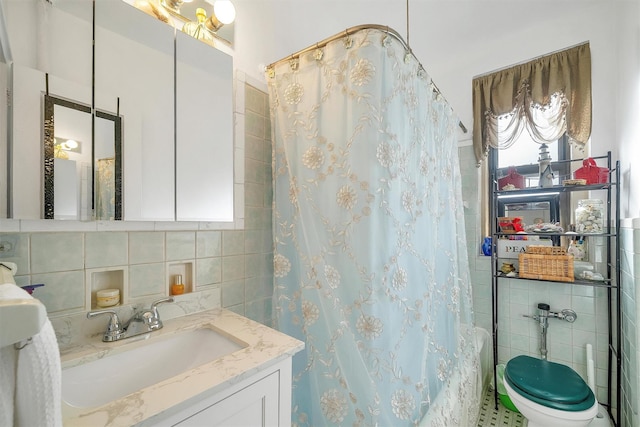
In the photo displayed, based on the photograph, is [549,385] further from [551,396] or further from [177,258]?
[177,258]

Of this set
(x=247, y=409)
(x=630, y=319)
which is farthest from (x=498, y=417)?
(x=247, y=409)

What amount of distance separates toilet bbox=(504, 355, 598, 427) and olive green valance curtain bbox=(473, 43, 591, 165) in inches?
56.2

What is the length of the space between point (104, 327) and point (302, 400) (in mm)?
855

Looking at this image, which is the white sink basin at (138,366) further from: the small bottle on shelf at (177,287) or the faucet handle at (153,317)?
the small bottle on shelf at (177,287)

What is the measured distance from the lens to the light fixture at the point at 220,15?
1141 mm

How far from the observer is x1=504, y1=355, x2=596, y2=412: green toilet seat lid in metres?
1.32

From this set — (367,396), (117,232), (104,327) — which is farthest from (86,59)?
(367,396)

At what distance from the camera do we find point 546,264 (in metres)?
1.72

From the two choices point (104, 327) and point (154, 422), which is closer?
point (154, 422)

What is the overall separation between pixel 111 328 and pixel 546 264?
230cm

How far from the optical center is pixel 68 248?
0.85m

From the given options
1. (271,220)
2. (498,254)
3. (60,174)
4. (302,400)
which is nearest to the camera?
(60,174)

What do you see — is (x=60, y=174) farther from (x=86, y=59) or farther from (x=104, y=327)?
(x=104, y=327)

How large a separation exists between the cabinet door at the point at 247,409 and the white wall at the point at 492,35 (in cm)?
134
